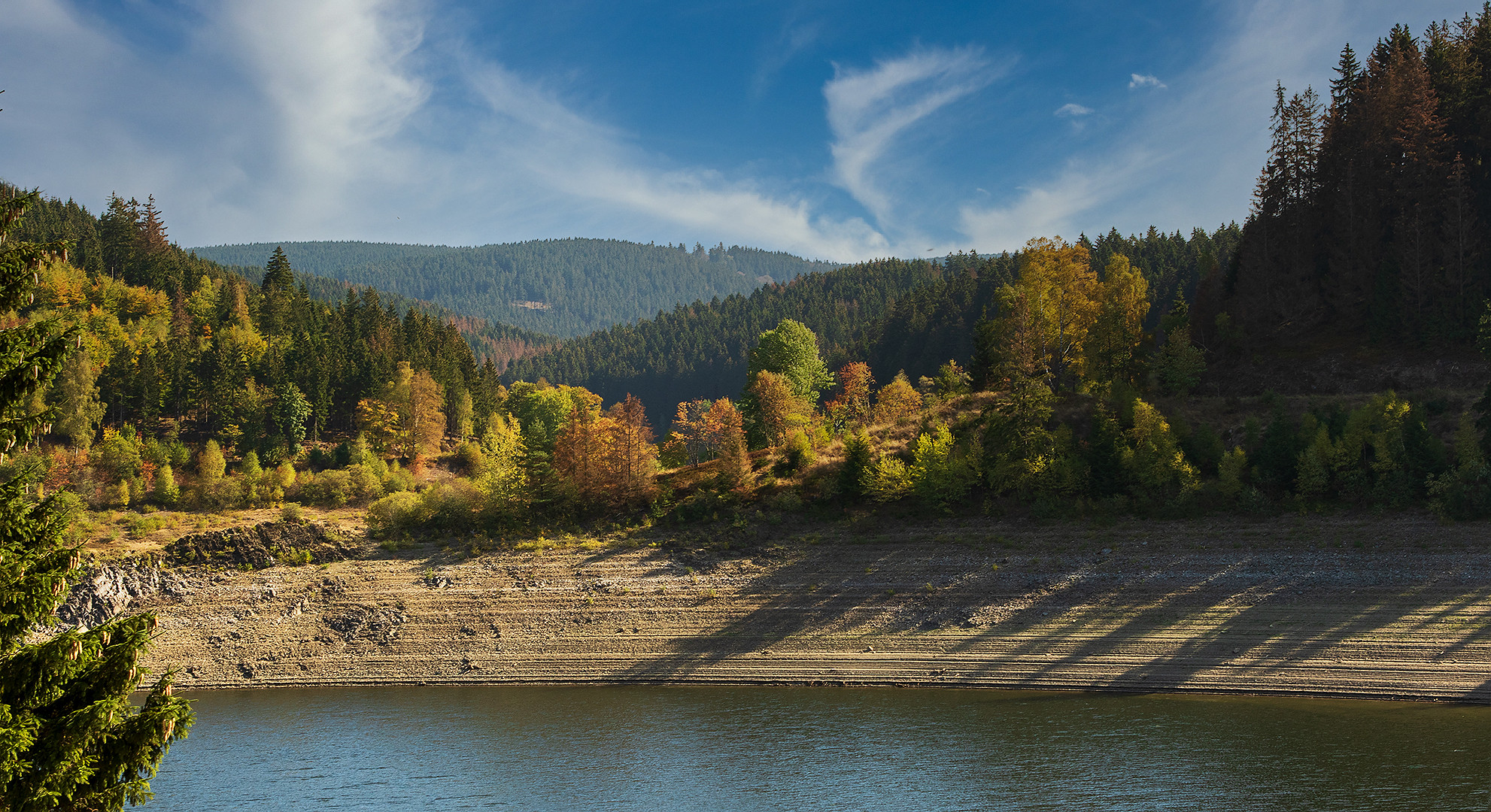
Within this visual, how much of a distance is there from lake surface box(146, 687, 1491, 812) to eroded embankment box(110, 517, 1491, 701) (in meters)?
2.15

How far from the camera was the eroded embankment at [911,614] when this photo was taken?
38188 mm

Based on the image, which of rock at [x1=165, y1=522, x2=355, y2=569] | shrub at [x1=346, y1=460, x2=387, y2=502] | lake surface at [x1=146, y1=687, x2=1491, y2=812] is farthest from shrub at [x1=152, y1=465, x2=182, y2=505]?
lake surface at [x1=146, y1=687, x2=1491, y2=812]

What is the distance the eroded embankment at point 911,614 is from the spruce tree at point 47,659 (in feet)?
107

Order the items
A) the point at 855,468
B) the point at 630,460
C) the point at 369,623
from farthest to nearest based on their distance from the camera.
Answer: the point at 630,460 < the point at 855,468 < the point at 369,623

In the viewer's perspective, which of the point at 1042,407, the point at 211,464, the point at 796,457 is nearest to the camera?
the point at 1042,407

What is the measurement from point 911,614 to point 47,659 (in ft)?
127

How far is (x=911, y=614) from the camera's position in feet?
146

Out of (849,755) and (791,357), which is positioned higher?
(791,357)

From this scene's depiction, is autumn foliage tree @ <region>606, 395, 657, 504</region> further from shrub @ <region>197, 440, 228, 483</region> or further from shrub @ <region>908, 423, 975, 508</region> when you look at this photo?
shrub @ <region>197, 440, 228, 483</region>

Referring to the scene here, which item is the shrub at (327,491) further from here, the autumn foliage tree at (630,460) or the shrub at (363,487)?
the autumn foliage tree at (630,460)

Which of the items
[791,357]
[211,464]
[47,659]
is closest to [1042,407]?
[791,357]

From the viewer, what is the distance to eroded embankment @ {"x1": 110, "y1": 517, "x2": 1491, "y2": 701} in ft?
125

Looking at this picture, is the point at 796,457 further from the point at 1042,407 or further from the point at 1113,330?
the point at 1113,330

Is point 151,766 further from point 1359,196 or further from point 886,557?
point 1359,196
